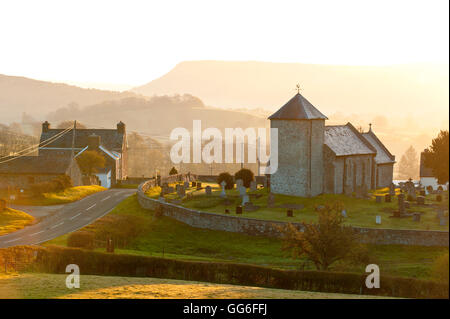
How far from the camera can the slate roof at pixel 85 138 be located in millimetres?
84375

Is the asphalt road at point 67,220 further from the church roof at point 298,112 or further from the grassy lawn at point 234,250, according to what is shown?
the church roof at point 298,112

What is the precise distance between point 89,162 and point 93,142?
7.46 m

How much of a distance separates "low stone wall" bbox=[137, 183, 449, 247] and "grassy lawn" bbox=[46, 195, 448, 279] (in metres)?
0.47

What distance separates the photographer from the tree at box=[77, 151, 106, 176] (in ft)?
245

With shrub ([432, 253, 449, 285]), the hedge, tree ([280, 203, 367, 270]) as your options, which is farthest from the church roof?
shrub ([432, 253, 449, 285])

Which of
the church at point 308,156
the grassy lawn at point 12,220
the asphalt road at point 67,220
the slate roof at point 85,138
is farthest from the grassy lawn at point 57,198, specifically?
the slate roof at point 85,138

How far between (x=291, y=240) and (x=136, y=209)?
2445 cm

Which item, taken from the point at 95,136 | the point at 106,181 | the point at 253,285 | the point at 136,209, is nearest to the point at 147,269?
the point at 253,285

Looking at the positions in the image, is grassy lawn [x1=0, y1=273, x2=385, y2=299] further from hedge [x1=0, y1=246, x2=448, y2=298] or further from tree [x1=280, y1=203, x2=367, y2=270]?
tree [x1=280, y1=203, x2=367, y2=270]

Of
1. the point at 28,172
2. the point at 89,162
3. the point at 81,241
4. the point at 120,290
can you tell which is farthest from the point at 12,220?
the point at 89,162

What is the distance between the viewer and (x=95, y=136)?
81.3 metres

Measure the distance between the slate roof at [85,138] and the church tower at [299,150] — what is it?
38.5 meters
